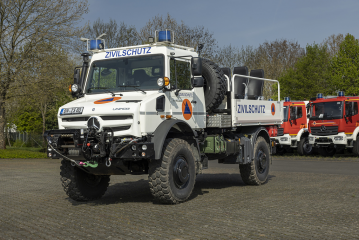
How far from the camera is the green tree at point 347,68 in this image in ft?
120

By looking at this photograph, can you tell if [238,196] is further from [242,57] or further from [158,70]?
[242,57]

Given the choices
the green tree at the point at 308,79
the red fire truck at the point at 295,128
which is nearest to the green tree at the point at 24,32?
the red fire truck at the point at 295,128

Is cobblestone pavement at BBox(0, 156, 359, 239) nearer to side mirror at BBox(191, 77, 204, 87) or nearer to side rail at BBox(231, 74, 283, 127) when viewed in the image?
side rail at BBox(231, 74, 283, 127)

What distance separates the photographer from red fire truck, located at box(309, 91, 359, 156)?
70.5 feet

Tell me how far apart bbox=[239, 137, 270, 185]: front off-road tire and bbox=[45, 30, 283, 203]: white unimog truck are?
33 cm

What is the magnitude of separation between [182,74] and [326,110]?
15.0m

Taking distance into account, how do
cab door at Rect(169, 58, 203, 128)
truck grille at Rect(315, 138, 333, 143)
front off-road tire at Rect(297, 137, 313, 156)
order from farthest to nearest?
1. front off-road tire at Rect(297, 137, 313, 156)
2. truck grille at Rect(315, 138, 333, 143)
3. cab door at Rect(169, 58, 203, 128)

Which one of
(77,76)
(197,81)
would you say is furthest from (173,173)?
(77,76)

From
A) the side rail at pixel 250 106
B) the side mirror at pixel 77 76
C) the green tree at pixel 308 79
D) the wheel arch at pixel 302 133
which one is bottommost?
the wheel arch at pixel 302 133

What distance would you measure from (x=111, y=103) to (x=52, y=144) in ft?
4.13

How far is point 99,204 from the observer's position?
880 centimetres

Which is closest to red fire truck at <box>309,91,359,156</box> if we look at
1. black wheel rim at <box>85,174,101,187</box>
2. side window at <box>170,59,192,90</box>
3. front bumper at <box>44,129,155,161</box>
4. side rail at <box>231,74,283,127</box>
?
side rail at <box>231,74,283,127</box>

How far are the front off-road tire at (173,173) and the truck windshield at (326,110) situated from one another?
48.7 feet

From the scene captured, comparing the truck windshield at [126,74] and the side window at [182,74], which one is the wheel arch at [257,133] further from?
the truck windshield at [126,74]
